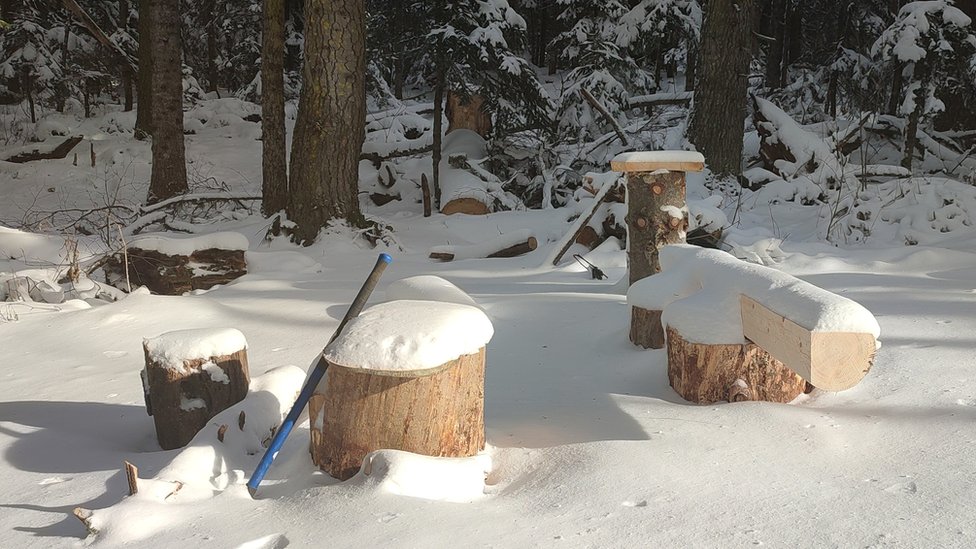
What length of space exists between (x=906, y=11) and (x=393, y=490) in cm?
1031

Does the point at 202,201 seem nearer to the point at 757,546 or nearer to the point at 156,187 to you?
the point at 156,187

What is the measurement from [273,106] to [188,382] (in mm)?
6843

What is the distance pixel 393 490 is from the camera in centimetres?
235

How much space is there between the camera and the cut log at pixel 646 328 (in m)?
4.01

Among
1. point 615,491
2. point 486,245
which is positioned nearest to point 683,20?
point 486,245

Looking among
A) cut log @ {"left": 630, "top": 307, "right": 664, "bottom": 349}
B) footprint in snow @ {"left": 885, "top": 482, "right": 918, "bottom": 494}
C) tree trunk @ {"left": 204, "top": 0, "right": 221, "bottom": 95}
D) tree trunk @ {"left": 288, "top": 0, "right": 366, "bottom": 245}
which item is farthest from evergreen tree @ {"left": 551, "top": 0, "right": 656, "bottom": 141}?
footprint in snow @ {"left": 885, "top": 482, "right": 918, "bottom": 494}

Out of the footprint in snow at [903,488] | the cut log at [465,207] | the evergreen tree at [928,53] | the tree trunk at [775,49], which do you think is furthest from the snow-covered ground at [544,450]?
the tree trunk at [775,49]

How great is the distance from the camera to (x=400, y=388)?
8.23 feet

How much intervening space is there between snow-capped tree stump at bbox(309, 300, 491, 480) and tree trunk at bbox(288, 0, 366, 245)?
5.77 m

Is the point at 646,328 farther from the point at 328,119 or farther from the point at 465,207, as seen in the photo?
the point at 465,207

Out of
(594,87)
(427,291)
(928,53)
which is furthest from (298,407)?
(594,87)

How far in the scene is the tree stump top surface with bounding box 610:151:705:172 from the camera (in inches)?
192

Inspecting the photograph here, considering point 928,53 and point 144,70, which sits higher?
point 144,70

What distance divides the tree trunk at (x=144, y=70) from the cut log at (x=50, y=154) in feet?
4.73
